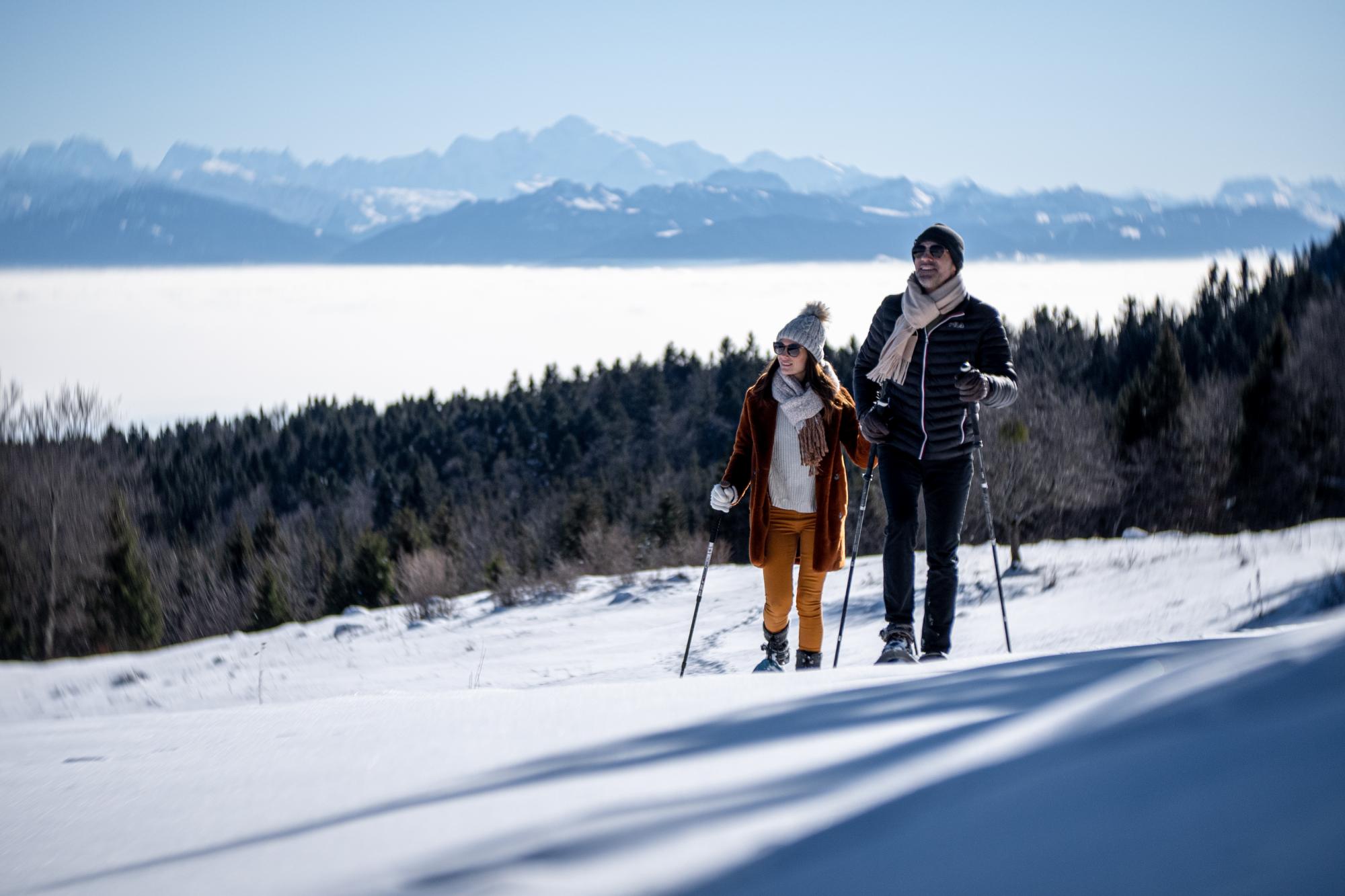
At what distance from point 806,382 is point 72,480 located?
4700 centimetres

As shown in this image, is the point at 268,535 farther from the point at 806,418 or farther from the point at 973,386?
the point at 973,386

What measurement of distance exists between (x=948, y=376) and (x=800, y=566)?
1.19 metres

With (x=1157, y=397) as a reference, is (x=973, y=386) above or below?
above

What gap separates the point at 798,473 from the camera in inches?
→ 192

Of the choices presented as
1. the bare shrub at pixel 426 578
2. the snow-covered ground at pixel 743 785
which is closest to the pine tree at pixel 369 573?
the bare shrub at pixel 426 578

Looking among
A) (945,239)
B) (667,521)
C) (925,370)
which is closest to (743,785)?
(925,370)

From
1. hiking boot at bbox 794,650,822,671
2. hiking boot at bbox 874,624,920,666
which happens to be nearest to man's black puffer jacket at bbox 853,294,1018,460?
hiking boot at bbox 874,624,920,666

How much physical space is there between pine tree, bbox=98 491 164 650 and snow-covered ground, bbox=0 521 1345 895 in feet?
158

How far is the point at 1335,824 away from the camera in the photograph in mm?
1474

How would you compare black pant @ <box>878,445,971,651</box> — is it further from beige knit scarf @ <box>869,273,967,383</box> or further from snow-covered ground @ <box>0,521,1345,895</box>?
snow-covered ground @ <box>0,521,1345,895</box>

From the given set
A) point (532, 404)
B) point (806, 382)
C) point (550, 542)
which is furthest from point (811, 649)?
point (532, 404)

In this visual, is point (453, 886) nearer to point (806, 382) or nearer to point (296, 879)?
point (296, 879)

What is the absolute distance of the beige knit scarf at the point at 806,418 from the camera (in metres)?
4.78

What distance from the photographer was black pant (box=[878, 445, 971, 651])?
179 inches
